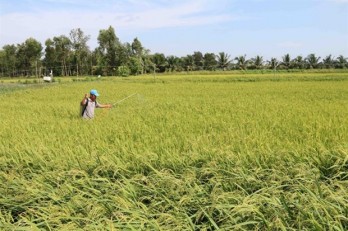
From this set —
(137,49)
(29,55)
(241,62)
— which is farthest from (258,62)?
(29,55)

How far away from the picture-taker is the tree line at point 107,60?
4747 cm

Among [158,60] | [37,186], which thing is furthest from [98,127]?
[158,60]

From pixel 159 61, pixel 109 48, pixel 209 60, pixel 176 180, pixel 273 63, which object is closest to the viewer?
pixel 176 180

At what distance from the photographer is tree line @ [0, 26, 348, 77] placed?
156 ft

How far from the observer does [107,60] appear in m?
51.0

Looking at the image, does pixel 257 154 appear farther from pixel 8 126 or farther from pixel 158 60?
pixel 158 60

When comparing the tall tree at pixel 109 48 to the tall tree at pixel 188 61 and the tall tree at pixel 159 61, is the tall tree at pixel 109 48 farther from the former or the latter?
the tall tree at pixel 188 61

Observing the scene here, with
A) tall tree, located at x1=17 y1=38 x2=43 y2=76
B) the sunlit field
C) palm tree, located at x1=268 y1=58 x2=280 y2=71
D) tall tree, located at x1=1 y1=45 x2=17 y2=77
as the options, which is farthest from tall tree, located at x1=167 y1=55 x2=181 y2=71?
the sunlit field

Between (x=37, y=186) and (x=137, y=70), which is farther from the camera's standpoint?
(x=137, y=70)

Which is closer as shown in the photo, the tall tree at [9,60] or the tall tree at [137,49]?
the tall tree at [137,49]

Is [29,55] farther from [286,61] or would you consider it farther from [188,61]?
[286,61]

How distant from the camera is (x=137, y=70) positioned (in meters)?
47.6

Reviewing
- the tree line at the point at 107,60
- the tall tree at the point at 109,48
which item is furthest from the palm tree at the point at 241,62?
the tall tree at the point at 109,48

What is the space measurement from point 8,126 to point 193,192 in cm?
458
